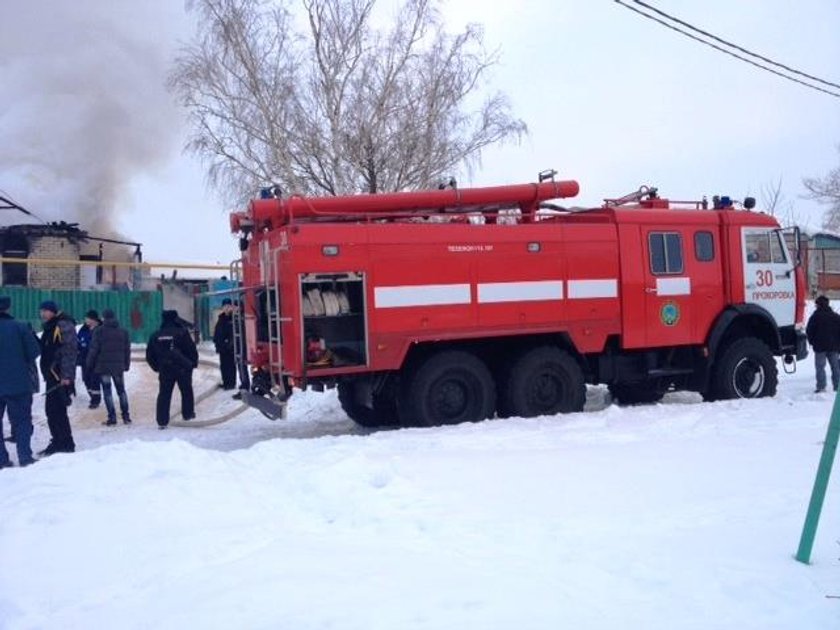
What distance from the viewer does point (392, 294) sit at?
33.5 feet

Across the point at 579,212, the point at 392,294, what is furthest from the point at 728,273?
the point at 392,294

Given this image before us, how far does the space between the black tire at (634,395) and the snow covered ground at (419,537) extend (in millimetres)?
4256

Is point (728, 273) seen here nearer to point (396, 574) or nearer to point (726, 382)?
point (726, 382)

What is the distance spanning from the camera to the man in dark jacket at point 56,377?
10102mm

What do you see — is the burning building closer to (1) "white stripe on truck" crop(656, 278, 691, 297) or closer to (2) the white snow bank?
(1) "white stripe on truck" crop(656, 278, 691, 297)

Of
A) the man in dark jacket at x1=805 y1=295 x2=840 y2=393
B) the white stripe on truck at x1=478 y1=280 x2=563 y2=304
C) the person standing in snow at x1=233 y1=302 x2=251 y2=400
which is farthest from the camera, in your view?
the man in dark jacket at x1=805 y1=295 x2=840 y2=393

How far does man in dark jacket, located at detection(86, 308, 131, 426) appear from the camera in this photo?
12914 millimetres

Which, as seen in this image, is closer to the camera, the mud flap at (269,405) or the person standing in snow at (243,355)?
the mud flap at (269,405)

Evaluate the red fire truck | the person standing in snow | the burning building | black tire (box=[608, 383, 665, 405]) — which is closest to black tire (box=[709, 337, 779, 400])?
the red fire truck

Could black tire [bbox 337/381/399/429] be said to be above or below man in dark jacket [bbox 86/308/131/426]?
below

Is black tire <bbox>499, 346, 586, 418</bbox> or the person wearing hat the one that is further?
the person wearing hat

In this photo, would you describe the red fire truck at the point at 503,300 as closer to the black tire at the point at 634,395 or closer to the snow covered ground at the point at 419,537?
the black tire at the point at 634,395

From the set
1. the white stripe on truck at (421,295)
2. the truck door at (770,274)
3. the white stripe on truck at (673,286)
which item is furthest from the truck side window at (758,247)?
the white stripe on truck at (421,295)

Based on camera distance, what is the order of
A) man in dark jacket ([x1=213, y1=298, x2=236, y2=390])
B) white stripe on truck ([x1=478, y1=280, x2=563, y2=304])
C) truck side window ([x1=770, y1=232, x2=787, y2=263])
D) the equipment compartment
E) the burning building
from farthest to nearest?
1. the burning building
2. man in dark jacket ([x1=213, y1=298, x2=236, y2=390])
3. truck side window ([x1=770, y1=232, x2=787, y2=263])
4. white stripe on truck ([x1=478, y1=280, x2=563, y2=304])
5. the equipment compartment
